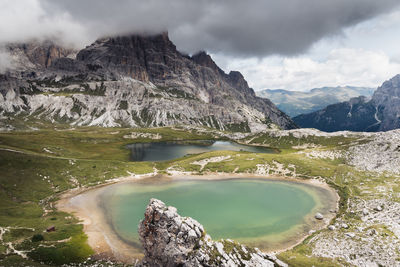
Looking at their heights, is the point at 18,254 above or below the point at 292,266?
below

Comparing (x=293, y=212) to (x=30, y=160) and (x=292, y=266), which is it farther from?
(x=30, y=160)

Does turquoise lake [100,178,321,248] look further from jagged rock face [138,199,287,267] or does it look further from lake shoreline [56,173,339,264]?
jagged rock face [138,199,287,267]

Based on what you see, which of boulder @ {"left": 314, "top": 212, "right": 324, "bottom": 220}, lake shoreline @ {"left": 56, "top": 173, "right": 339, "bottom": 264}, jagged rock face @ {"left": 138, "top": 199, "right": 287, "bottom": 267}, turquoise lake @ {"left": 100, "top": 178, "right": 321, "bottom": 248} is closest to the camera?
jagged rock face @ {"left": 138, "top": 199, "right": 287, "bottom": 267}

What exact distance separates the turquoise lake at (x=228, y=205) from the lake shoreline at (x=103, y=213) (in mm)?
2546

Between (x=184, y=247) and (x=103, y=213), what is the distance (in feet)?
161

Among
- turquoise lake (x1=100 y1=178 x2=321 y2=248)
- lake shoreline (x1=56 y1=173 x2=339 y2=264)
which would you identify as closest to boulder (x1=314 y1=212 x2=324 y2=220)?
lake shoreline (x1=56 y1=173 x2=339 y2=264)

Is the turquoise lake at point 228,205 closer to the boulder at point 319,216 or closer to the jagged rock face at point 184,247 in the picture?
the boulder at point 319,216

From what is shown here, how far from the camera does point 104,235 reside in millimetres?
52625

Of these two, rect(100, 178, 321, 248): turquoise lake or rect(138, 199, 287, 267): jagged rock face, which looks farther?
rect(100, 178, 321, 248): turquoise lake

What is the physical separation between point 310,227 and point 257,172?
55922mm

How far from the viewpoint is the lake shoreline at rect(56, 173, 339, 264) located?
45.6 metres

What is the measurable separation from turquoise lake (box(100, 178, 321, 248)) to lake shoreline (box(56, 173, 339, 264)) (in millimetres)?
2546

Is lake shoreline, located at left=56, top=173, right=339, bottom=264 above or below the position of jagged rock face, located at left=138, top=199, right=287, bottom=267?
below

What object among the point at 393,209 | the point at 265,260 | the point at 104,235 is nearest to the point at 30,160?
the point at 104,235
